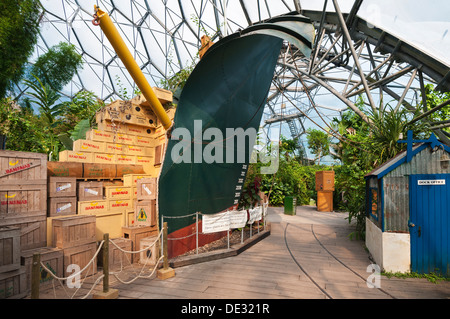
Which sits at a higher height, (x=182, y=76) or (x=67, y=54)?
(x=67, y=54)

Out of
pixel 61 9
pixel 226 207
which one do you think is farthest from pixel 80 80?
pixel 226 207

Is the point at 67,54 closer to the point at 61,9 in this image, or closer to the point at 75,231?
the point at 61,9

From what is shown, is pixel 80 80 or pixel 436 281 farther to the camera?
pixel 80 80

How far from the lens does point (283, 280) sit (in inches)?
177

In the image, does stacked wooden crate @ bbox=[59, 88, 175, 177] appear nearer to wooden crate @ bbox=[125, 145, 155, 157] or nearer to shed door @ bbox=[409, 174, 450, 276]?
wooden crate @ bbox=[125, 145, 155, 157]

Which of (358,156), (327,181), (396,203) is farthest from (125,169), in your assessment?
(327,181)

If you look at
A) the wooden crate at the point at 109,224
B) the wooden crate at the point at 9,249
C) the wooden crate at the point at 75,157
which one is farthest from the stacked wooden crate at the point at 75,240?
the wooden crate at the point at 75,157

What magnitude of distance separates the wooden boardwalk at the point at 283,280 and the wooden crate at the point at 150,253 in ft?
0.95

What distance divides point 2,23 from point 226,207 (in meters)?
10.6

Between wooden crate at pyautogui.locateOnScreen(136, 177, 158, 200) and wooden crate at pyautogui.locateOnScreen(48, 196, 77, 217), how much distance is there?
4.76 feet

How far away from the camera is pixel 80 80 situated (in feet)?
109

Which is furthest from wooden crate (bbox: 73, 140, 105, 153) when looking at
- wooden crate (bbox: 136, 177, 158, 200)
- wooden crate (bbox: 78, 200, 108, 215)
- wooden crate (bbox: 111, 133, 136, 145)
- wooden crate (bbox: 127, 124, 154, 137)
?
wooden crate (bbox: 136, 177, 158, 200)

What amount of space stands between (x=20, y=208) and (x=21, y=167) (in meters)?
0.78

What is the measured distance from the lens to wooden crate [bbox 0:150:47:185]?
4.41m
